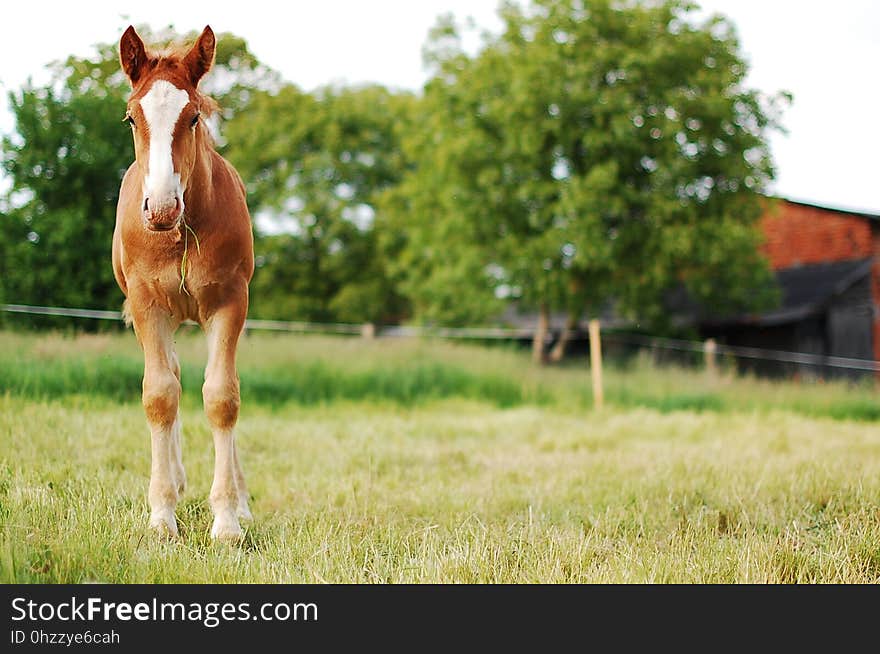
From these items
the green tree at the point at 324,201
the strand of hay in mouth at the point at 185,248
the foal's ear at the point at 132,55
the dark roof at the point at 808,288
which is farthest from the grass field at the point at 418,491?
the green tree at the point at 324,201

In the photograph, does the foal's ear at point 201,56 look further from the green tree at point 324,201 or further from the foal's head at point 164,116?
the green tree at point 324,201

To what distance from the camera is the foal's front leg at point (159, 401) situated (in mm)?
2984

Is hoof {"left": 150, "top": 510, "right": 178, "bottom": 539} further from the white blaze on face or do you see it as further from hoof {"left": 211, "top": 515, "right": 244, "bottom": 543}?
the white blaze on face

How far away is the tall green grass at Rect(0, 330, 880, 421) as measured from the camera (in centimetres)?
570

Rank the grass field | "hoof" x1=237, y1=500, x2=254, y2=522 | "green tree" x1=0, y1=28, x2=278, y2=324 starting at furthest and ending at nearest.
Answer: "green tree" x1=0, y1=28, x2=278, y2=324 → "hoof" x1=237, y1=500, x2=254, y2=522 → the grass field

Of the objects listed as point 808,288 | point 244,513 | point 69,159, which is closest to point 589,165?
point 808,288

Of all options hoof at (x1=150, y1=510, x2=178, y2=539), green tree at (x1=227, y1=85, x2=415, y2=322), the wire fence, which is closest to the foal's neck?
hoof at (x1=150, y1=510, x2=178, y2=539)

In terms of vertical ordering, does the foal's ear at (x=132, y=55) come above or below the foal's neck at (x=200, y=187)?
above

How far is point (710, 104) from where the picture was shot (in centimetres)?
1605

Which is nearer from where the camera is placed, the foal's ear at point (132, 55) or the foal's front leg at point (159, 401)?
the foal's ear at point (132, 55)

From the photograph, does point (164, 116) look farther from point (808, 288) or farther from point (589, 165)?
point (808, 288)

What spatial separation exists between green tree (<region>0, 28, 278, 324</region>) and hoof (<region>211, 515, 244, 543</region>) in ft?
7.39

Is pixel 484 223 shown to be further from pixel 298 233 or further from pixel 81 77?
pixel 81 77
